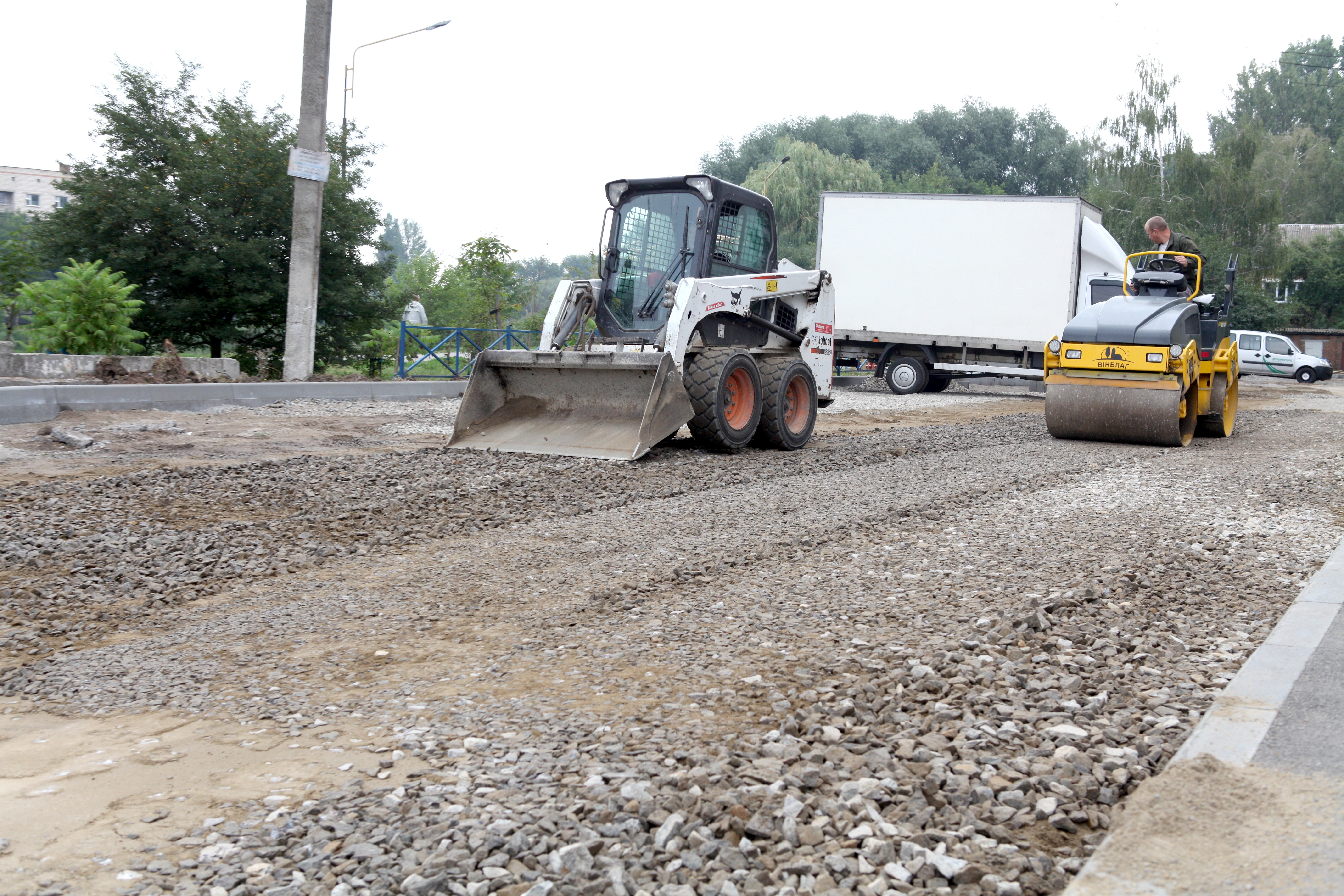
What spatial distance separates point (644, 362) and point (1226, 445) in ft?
22.1

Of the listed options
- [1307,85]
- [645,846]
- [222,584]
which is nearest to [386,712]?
[645,846]

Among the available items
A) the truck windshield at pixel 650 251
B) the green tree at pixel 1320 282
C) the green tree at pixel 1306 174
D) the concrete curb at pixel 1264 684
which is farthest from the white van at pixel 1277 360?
the concrete curb at pixel 1264 684

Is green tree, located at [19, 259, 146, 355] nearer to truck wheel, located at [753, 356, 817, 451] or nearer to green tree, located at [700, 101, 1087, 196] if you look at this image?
truck wheel, located at [753, 356, 817, 451]

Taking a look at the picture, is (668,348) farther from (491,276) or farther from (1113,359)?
(491,276)

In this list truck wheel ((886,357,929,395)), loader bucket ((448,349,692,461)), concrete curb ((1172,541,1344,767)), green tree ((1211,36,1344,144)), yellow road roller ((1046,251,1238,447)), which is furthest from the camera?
green tree ((1211,36,1344,144))

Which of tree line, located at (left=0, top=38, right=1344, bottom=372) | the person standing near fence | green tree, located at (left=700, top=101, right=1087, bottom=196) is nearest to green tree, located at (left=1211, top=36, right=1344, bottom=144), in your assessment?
tree line, located at (left=0, top=38, right=1344, bottom=372)

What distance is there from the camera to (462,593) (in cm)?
465

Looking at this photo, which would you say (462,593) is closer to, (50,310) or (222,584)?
(222,584)

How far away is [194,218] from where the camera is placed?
16.3 meters

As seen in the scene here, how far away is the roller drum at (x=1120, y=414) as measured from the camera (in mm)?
10219

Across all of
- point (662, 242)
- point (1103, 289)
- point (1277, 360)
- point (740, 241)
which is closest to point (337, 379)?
point (662, 242)

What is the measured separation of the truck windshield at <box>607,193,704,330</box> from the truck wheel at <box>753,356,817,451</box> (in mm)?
1235

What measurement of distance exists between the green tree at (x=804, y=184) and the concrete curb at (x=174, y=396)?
30307mm

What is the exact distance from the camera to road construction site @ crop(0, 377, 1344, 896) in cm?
238
